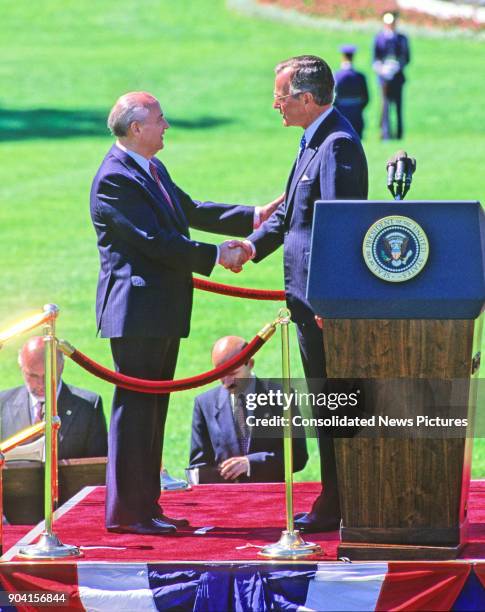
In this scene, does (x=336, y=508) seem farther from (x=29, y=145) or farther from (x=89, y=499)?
(x=29, y=145)

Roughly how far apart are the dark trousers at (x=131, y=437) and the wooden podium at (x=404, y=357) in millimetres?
1167

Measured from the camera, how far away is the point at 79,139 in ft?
90.0

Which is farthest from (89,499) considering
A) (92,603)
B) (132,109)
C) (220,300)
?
(220,300)

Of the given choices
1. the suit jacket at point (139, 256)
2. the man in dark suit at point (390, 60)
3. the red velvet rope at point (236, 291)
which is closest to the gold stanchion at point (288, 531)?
the suit jacket at point (139, 256)

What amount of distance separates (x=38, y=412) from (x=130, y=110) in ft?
8.22

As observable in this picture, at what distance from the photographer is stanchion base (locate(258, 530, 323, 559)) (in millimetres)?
6477

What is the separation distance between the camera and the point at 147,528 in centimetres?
715

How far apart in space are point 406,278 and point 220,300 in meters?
11.2

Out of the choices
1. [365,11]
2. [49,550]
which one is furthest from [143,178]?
[365,11]

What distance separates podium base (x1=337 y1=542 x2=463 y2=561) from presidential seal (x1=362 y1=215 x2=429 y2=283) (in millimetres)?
1086

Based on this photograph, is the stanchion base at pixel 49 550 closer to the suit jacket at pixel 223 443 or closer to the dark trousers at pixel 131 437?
the dark trousers at pixel 131 437

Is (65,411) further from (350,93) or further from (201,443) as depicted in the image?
(350,93)

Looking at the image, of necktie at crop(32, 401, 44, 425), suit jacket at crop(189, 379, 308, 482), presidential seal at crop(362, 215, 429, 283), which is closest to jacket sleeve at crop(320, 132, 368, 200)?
presidential seal at crop(362, 215, 429, 283)

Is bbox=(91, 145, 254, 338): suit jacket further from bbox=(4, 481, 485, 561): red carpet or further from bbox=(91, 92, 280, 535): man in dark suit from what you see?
bbox=(4, 481, 485, 561): red carpet
